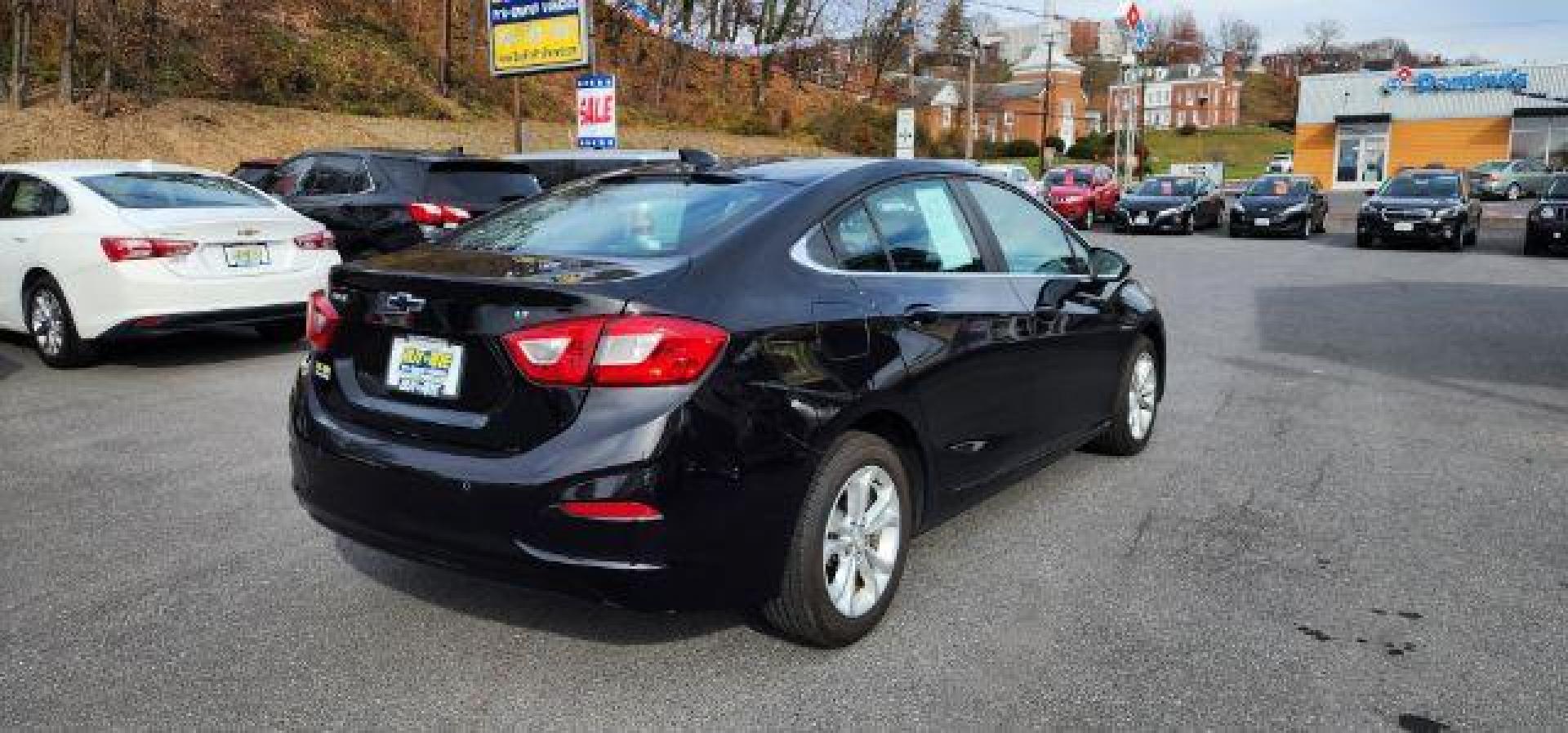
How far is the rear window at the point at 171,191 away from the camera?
27.1ft

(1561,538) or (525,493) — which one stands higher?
(525,493)

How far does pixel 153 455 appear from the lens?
19.4ft

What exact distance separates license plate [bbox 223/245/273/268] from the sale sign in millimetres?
11829

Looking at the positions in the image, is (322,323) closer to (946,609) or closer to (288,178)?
(946,609)

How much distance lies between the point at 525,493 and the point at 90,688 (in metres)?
1.43

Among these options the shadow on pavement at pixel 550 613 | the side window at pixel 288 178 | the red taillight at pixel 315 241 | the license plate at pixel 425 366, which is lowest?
the shadow on pavement at pixel 550 613

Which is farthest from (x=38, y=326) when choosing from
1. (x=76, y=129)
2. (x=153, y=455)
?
(x=76, y=129)

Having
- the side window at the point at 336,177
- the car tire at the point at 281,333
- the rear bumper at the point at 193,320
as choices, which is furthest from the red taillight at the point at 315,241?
the side window at the point at 336,177

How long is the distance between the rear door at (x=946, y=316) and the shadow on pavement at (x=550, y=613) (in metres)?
0.99

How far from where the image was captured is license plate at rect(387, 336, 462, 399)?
333cm

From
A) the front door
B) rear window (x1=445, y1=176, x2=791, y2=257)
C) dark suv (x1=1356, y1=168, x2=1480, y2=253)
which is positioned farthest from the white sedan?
the front door

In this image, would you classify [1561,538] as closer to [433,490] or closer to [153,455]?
[433,490]

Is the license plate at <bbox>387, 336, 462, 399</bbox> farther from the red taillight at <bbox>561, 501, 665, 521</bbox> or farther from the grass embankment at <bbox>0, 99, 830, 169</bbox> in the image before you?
the grass embankment at <bbox>0, 99, 830, 169</bbox>

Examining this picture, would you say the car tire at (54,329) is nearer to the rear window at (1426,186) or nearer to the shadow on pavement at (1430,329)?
the shadow on pavement at (1430,329)
